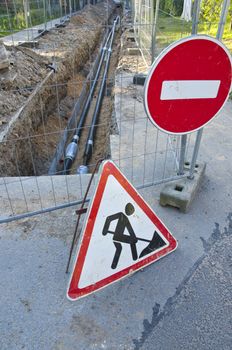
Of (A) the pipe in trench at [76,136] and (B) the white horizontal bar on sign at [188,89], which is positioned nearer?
(B) the white horizontal bar on sign at [188,89]

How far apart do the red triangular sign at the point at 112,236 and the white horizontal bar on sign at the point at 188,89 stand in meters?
0.66

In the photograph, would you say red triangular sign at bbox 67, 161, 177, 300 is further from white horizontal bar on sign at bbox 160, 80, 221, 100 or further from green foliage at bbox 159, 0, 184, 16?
green foliage at bbox 159, 0, 184, 16

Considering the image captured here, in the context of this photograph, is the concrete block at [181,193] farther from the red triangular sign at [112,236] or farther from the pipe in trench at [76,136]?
the pipe in trench at [76,136]

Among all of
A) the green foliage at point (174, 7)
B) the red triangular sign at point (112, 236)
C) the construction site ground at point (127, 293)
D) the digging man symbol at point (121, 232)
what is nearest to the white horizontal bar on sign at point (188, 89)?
the red triangular sign at point (112, 236)

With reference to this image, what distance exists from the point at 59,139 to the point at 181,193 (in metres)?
4.52

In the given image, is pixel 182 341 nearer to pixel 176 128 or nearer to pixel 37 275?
pixel 37 275

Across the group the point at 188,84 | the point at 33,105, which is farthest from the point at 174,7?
the point at 188,84

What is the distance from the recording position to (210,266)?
2.11 meters

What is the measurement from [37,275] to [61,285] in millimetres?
197

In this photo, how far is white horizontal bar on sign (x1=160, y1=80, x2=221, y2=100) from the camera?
6.30ft

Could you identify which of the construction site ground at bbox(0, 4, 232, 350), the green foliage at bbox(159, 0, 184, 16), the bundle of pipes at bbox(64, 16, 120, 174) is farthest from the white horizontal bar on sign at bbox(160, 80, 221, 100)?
the green foliage at bbox(159, 0, 184, 16)

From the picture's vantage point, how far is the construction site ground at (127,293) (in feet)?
5.46

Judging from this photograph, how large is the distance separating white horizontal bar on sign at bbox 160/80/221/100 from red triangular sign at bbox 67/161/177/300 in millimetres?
662

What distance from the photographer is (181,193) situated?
2527mm
